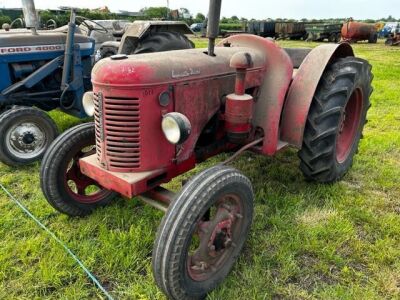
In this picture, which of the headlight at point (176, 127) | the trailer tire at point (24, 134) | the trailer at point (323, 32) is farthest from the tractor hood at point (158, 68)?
the trailer at point (323, 32)

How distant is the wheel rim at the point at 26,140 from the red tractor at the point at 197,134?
1255 millimetres

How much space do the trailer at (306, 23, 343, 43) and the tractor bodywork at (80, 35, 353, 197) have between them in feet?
76.2

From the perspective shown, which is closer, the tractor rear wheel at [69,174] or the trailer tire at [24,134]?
the tractor rear wheel at [69,174]

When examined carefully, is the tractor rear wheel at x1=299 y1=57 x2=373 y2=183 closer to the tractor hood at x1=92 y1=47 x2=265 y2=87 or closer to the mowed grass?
the mowed grass

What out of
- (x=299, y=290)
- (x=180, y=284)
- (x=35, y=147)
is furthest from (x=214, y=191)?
(x=35, y=147)

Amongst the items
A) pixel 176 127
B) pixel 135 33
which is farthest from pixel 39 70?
pixel 176 127

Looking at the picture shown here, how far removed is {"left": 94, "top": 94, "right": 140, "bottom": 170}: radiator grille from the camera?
82.4 inches

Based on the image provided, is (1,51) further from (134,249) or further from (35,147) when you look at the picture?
(134,249)

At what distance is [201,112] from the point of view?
8.09 feet

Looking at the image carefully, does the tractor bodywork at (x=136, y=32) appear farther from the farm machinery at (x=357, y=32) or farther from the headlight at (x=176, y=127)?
the farm machinery at (x=357, y=32)

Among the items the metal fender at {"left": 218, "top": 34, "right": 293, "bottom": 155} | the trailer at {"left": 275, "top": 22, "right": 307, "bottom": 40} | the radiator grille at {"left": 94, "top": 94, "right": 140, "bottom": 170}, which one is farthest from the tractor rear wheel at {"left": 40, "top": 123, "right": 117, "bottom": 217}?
the trailer at {"left": 275, "top": 22, "right": 307, "bottom": 40}

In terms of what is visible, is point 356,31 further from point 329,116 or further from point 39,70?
point 329,116

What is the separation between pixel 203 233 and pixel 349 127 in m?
2.29

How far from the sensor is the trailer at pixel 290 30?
1003 inches
